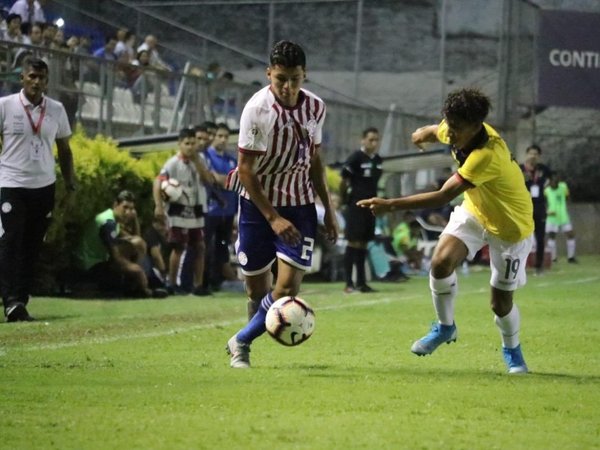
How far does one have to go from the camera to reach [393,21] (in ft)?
100

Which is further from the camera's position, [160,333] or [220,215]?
[220,215]

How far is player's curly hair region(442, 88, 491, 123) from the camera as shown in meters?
9.40

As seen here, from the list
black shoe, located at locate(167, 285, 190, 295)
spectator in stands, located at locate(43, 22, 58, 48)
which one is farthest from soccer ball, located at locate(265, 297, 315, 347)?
spectator in stands, located at locate(43, 22, 58, 48)

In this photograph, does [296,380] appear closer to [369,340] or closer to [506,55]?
[369,340]

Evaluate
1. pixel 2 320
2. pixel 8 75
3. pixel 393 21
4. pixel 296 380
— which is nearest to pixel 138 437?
pixel 296 380

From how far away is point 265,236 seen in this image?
9750 millimetres

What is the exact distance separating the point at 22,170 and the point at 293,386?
5.67 m

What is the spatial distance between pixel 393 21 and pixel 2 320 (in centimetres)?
1838

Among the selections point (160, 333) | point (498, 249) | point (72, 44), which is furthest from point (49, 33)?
point (498, 249)

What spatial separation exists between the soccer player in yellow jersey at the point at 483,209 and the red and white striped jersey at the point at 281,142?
76 centimetres

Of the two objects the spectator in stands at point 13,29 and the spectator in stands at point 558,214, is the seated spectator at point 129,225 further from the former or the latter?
the spectator in stands at point 558,214

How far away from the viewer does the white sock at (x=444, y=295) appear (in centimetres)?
1015

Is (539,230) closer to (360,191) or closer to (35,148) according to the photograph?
(360,191)

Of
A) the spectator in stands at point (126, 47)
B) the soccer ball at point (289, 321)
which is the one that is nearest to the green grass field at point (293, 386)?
the soccer ball at point (289, 321)
